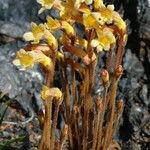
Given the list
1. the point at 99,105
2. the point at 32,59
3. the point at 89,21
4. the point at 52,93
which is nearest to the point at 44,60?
the point at 32,59

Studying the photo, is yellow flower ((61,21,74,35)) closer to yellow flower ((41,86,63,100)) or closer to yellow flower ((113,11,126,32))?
yellow flower ((113,11,126,32))

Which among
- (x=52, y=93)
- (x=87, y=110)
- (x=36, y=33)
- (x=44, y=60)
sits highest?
(x=36, y=33)

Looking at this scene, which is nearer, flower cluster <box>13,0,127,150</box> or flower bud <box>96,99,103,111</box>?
flower cluster <box>13,0,127,150</box>

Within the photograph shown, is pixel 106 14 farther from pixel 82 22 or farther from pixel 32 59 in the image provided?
pixel 32 59

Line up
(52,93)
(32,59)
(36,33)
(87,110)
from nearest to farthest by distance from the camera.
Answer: (52,93) < (32,59) < (36,33) < (87,110)

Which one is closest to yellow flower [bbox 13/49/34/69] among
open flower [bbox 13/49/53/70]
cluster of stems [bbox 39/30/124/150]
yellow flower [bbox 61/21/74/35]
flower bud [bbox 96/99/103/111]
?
open flower [bbox 13/49/53/70]

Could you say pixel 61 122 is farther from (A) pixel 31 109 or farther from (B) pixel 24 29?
(B) pixel 24 29

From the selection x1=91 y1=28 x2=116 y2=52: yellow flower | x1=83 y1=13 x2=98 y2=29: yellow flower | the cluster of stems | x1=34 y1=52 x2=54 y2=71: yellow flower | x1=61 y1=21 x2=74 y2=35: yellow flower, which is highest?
x1=83 y1=13 x2=98 y2=29: yellow flower

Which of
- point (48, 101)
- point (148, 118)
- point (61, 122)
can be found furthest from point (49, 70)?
point (148, 118)
